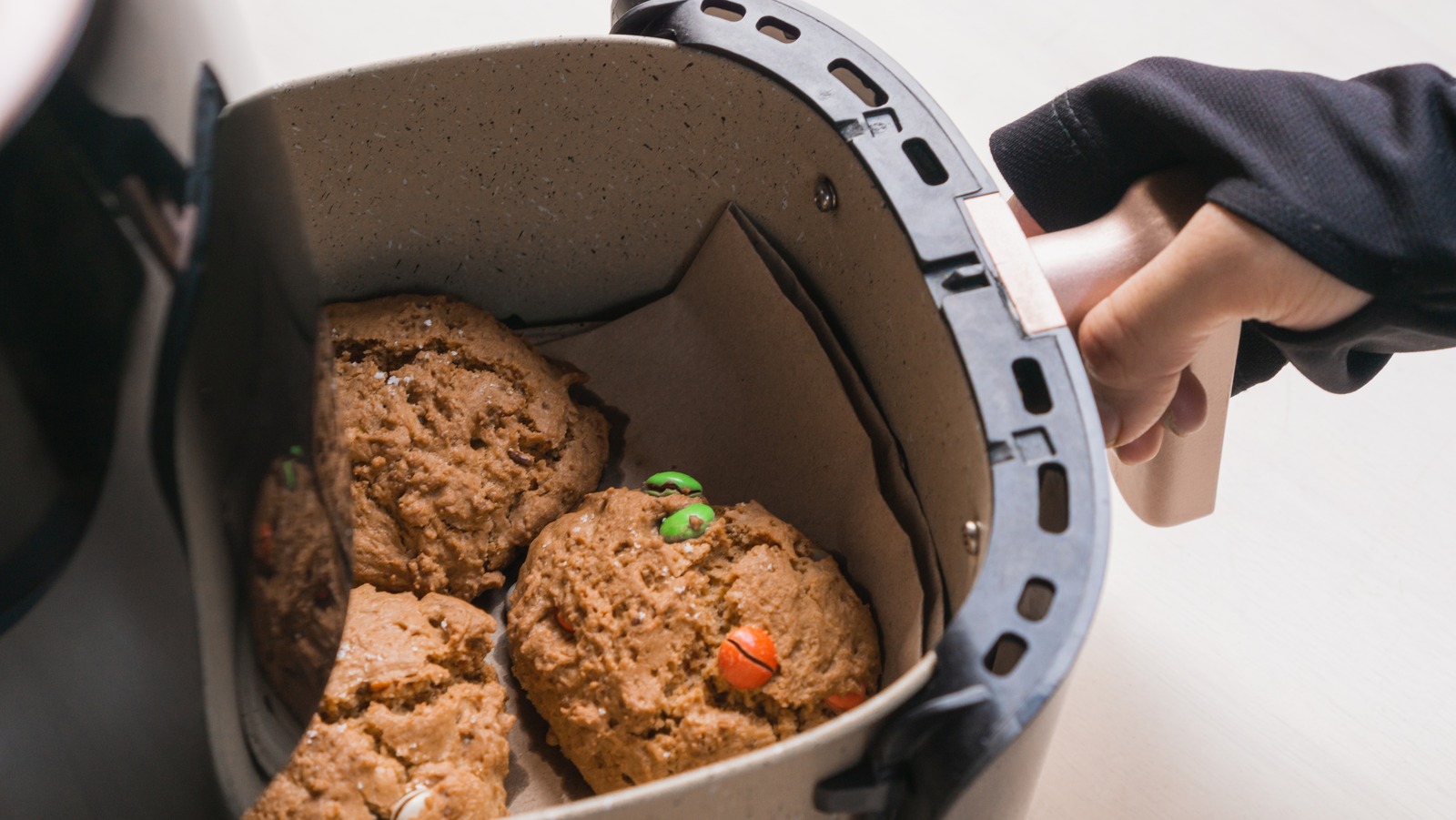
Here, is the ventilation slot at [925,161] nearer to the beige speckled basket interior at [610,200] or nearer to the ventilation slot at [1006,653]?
the beige speckled basket interior at [610,200]

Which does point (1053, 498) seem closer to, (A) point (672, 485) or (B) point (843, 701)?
(B) point (843, 701)

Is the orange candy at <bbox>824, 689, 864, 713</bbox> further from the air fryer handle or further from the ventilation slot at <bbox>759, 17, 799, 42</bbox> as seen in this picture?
the ventilation slot at <bbox>759, 17, 799, 42</bbox>

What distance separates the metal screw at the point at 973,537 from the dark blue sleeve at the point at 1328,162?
0.76 ft

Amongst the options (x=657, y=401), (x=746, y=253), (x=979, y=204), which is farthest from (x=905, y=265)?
(x=657, y=401)

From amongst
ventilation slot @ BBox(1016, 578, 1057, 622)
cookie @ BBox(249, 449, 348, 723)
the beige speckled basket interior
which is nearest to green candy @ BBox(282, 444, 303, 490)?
cookie @ BBox(249, 449, 348, 723)

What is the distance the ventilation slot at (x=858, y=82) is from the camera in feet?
2.39

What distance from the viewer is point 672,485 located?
793mm

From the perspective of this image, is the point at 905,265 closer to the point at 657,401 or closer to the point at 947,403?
the point at 947,403

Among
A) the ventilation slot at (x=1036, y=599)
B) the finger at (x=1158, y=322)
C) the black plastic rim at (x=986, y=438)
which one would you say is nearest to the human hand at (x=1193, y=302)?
the finger at (x=1158, y=322)

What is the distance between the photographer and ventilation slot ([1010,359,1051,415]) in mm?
583

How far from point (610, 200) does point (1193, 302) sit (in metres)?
0.42

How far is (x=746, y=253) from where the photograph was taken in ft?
2.72

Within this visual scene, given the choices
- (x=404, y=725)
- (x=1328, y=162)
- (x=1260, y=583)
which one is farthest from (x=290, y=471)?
(x=1260, y=583)

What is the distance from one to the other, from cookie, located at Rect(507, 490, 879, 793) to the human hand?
22 cm
